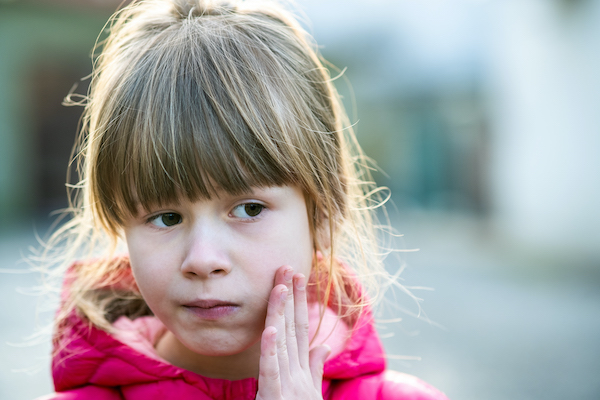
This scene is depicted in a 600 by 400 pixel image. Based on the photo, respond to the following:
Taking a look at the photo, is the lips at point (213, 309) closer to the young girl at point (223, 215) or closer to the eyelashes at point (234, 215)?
the young girl at point (223, 215)

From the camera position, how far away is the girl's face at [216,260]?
3.41 feet

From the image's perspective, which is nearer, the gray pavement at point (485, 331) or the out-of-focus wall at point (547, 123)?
the gray pavement at point (485, 331)

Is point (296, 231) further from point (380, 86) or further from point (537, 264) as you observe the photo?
point (380, 86)

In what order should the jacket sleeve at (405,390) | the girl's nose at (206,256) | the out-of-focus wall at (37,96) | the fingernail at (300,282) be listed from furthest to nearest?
the out-of-focus wall at (37,96)
the jacket sleeve at (405,390)
the fingernail at (300,282)
the girl's nose at (206,256)

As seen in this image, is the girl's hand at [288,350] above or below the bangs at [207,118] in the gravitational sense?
below

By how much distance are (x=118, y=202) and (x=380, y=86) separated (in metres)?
11.4

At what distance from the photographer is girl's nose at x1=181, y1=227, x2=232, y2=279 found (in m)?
1.00

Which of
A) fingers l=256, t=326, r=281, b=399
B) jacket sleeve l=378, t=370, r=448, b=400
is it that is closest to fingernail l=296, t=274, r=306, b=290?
fingers l=256, t=326, r=281, b=399

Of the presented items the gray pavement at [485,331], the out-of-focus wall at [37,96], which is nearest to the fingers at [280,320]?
the gray pavement at [485,331]

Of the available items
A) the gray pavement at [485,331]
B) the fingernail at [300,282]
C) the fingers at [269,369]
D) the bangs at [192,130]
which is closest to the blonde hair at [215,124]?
the bangs at [192,130]

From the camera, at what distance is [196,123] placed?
1.06 meters

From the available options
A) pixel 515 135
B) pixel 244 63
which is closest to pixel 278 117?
pixel 244 63

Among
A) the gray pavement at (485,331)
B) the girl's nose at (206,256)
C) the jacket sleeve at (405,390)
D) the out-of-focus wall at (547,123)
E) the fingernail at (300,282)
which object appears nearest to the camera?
the girl's nose at (206,256)

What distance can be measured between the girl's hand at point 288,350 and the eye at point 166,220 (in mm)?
220
